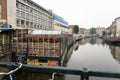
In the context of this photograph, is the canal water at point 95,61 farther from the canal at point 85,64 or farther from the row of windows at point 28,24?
the row of windows at point 28,24

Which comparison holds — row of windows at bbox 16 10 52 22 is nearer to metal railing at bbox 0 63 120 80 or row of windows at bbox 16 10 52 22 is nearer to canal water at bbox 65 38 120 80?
canal water at bbox 65 38 120 80

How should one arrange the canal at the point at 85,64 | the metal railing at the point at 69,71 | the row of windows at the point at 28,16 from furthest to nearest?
the row of windows at the point at 28,16 → the canal at the point at 85,64 → the metal railing at the point at 69,71

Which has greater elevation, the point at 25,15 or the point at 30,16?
the point at 30,16

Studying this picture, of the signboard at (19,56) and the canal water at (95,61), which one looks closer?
the signboard at (19,56)

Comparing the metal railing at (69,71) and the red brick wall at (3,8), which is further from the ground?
→ the red brick wall at (3,8)

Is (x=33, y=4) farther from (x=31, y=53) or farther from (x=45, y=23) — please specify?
(x=31, y=53)

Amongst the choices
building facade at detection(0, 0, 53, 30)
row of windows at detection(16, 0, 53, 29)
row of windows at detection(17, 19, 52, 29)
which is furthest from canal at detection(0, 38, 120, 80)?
row of windows at detection(16, 0, 53, 29)

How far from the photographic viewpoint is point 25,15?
40969 millimetres

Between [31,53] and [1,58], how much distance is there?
3.20 metres

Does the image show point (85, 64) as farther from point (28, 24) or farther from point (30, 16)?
point (30, 16)

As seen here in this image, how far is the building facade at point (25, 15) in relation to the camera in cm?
2813

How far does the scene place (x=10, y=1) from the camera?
2720 centimetres

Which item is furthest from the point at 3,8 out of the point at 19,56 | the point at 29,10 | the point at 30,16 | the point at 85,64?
the point at 30,16

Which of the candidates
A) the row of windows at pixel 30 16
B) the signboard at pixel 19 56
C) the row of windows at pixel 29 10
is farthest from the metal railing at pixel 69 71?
the row of windows at pixel 29 10
